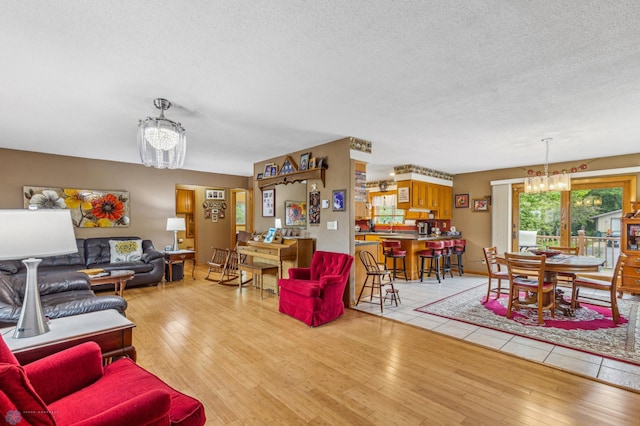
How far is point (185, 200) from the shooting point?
887cm

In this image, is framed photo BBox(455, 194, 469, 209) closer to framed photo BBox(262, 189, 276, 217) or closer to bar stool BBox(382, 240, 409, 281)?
bar stool BBox(382, 240, 409, 281)

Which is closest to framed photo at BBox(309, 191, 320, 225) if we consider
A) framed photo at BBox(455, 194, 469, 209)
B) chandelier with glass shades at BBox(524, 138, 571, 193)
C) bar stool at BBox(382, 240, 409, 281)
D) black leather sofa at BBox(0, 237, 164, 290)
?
bar stool at BBox(382, 240, 409, 281)

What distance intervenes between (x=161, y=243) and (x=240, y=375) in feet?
17.1

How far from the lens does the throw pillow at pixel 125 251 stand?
18.4ft

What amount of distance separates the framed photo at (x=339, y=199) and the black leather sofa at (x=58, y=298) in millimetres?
2828

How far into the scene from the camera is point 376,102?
3.08 m

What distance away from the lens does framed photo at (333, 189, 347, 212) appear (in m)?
4.39

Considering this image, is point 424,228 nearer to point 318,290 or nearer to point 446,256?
A: point 446,256

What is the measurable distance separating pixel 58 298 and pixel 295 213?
323 centimetres

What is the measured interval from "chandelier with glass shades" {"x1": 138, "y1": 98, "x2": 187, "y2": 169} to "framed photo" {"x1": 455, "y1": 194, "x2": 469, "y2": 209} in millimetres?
6669

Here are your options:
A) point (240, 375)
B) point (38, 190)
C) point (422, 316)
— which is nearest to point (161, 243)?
point (38, 190)

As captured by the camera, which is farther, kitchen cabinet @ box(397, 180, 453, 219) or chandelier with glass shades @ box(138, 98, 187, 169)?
kitchen cabinet @ box(397, 180, 453, 219)

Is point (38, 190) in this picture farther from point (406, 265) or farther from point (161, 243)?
point (406, 265)

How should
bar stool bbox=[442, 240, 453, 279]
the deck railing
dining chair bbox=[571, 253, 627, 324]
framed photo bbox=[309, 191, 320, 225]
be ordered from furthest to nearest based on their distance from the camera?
bar stool bbox=[442, 240, 453, 279] → the deck railing → framed photo bbox=[309, 191, 320, 225] → dining chair bbox=[571, 253, 627, 324]
